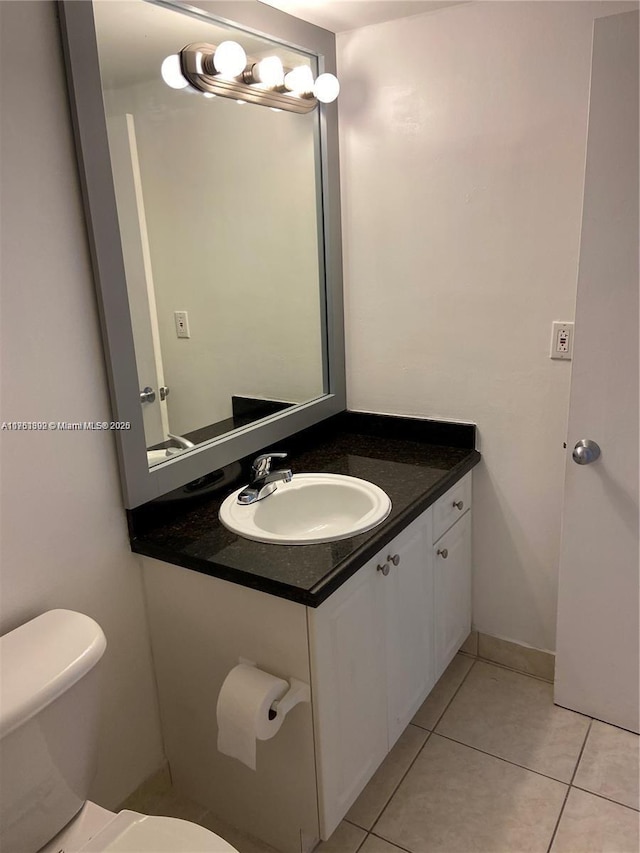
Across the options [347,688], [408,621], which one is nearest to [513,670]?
[408,621]

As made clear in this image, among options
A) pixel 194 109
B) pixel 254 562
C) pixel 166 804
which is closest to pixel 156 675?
pixel 166 804

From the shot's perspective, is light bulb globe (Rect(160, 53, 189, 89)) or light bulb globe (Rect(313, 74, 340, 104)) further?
light bulb globe (Rect(313, 74, 340, 104))

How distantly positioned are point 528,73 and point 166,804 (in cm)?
226

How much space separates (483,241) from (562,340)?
38 centimetres

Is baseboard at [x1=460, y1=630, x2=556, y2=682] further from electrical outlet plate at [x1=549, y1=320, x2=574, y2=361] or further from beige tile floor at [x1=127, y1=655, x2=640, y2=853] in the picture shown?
electrical outlet plate at [x1=549, y1=320, x2=574, y2=361]

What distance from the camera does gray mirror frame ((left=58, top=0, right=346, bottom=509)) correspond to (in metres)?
1.33

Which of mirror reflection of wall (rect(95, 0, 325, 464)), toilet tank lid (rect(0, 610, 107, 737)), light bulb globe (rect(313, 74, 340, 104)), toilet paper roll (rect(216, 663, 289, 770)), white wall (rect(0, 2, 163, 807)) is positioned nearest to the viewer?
toilet tank lid (rect(0, 610, 107, 737))

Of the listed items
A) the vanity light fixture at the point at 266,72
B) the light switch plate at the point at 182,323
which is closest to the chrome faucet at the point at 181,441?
the light switch plate at the point at 182,323

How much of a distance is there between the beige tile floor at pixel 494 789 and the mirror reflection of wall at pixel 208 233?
1.11m

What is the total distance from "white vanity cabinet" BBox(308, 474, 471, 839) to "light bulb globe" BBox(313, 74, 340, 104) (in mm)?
1229

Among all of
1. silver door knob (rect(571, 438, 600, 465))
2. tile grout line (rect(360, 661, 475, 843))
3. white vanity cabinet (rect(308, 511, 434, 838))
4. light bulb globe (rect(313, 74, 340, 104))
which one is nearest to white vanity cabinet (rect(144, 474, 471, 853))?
white vanity cabinet (rect(308, 511, 434, 838))

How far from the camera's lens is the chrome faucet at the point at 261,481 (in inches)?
69.8

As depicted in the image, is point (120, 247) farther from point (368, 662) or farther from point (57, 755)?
point (368, 662)

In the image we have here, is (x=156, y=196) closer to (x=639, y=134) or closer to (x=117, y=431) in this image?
(x=117, y=431)
